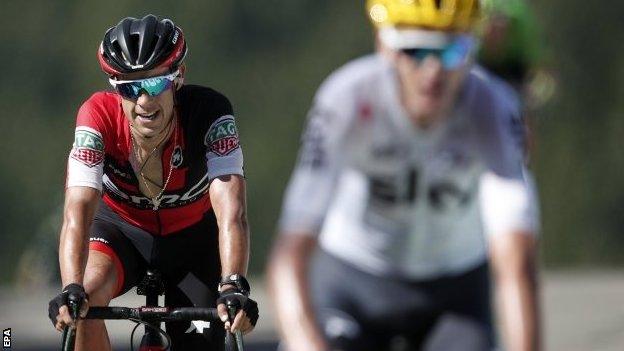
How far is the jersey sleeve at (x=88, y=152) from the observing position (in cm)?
607

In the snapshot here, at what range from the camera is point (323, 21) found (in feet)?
54.1

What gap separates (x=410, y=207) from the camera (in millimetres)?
4523

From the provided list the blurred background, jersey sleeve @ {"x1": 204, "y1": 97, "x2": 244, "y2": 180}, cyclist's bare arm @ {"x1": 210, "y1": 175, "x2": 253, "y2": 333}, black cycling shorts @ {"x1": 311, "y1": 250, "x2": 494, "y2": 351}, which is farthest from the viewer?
the blurred background

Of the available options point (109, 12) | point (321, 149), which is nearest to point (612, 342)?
point (109, 12)

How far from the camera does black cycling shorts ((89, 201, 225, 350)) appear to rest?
6168mm

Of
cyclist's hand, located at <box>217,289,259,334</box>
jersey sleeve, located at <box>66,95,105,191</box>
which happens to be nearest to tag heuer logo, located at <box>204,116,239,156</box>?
jersey sleeve, located at <box>66,95,105,191</box>

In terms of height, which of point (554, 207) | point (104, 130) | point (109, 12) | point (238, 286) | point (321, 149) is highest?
point (321, 149)

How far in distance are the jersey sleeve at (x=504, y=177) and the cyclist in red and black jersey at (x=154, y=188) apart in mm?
1535

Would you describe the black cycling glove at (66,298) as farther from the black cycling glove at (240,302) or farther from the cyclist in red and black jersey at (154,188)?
the black cycling glove at (240,302)

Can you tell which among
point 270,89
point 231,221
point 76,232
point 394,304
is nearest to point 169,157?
point 231,221

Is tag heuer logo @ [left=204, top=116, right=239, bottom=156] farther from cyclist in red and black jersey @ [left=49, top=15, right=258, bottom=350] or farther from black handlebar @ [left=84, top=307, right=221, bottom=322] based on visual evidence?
black handlebar @ [left=84, top=307, right=221, bottom=322]

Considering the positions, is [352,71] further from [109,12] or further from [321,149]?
[109,12]

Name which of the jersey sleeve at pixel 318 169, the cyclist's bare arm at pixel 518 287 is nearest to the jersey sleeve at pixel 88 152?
the jersey sleeve at pixel 318 169

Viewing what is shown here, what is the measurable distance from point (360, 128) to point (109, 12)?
12.5m
